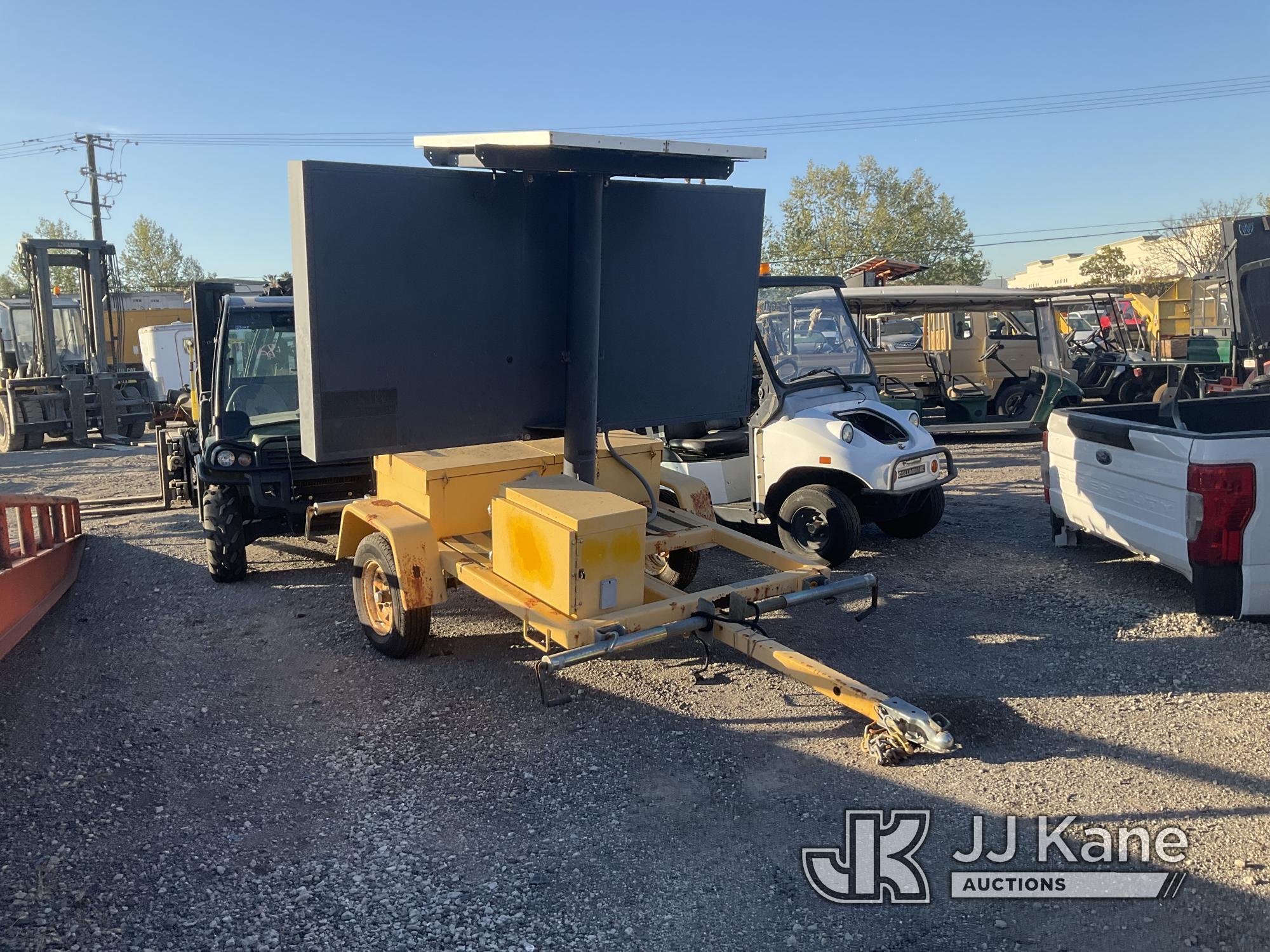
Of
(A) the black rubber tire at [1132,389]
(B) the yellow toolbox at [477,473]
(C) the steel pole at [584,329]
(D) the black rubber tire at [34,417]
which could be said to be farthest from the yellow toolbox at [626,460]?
(D) the black rubber tire at [34,417]

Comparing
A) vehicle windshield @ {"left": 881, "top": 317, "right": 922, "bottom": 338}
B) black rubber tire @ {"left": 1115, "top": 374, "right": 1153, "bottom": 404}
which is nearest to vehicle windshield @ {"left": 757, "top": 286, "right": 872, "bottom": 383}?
black rubber tire @ {"left": 1115, "top": 374, "right": 1153, "bottom": 404}

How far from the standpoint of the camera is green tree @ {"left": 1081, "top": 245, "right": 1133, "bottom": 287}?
50562mm

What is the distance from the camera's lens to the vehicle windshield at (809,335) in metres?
7.43

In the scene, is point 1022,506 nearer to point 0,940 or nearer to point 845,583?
point 845,583

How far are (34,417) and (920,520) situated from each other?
15.7 meters

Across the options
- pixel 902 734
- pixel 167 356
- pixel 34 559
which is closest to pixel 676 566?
pixel 902 734

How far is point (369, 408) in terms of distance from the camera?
4.39 meters

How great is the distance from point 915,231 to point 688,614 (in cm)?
4599

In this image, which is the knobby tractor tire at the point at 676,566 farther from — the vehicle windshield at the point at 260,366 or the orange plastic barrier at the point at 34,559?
the orange plastic barrier at the point at 34,559

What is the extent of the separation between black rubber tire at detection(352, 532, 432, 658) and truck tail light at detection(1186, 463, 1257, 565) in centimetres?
430

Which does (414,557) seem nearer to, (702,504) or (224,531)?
(702,504)

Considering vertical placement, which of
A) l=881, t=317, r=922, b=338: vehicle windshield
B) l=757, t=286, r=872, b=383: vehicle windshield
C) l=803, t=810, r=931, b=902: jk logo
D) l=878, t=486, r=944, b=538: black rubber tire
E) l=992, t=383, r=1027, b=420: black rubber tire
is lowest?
l=803, t=810, r=931, b=902: jk logo

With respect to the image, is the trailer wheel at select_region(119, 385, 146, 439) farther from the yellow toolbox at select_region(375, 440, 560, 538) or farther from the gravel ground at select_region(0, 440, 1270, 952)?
the yellow toolbox at select_region(375, 440, 560, 538)

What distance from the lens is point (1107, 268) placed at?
2042 inches
